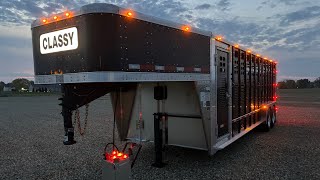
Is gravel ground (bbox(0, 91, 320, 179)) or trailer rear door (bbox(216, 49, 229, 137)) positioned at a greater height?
trailer rear door (bbox(216, 49, 229, 137))

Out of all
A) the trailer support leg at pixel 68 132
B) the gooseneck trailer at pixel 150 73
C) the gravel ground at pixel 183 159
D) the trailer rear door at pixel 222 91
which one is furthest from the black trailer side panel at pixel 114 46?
the gravel ground at pixel 183 159

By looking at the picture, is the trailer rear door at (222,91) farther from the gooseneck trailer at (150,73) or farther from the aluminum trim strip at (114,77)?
the aluminum trim strip at (114,77)

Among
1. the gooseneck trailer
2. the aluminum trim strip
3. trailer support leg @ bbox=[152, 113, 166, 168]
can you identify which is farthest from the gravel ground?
the aluminum trim strip

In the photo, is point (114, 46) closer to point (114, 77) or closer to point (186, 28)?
point (114, 77)

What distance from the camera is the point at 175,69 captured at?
5.22m

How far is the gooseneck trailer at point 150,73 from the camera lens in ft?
13.2

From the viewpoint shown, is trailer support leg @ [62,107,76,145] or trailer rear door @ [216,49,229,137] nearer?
trailer support leg @ [62,107,76,145]

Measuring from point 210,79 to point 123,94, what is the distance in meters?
2.56

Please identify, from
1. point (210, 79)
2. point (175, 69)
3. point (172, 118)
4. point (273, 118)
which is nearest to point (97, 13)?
point (175, 69)

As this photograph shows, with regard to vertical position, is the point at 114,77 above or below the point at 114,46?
below

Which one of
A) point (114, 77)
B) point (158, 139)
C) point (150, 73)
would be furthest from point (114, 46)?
point (158, 139)

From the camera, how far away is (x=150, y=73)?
462 centimetres

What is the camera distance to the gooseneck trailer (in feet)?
13.2

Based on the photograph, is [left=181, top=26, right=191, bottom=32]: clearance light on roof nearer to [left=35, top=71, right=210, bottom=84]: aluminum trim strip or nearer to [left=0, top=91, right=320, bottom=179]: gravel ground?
[left=35, top=71, right=210, bottom=84]: aluminum trim strip
